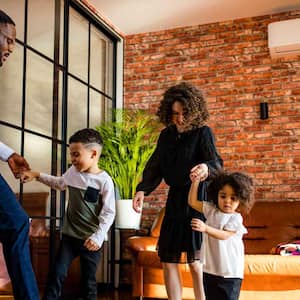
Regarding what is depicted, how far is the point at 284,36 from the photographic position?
4719 millimetres

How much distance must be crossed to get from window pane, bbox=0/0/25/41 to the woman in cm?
180

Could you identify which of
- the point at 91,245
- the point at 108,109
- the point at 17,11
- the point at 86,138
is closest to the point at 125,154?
the point at 108,109

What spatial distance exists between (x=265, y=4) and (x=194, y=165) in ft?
9.15

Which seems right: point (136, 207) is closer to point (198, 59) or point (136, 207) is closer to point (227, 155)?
point (227, 155)

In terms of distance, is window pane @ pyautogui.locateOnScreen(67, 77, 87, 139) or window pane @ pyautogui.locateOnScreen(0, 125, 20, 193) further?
window pane @ pyautogui.locateOnScreen(67, 77, 87, 139)

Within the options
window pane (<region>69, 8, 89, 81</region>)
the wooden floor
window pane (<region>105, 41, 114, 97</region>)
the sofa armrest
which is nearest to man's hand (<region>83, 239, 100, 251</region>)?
the sofa armrest

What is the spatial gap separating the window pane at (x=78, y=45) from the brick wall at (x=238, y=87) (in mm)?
699

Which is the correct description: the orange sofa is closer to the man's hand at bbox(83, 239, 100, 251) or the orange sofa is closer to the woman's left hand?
the man's hand at bbox(83, 239, 100, 251)

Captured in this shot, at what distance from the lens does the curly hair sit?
2.53 meters

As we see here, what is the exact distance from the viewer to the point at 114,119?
530cm

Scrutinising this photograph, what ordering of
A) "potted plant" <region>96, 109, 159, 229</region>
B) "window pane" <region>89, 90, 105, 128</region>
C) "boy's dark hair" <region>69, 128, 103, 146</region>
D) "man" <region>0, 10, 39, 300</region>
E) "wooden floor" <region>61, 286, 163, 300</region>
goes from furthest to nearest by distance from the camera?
"window pane" <region>89, 90, 105, 128</region>, "potted plant" <region>96, 109, 159, 229</region>, "wooden floor" <region>61, 286, 163, 300</region>, "boy's dark hair" <region>69, 128, 103, 146</region>, "man" <region>0, 10, 39, 300</region>

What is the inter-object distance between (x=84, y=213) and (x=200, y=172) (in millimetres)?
802

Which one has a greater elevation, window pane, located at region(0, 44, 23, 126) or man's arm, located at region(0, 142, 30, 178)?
window pane, located at region(0, 44, 23, 126)

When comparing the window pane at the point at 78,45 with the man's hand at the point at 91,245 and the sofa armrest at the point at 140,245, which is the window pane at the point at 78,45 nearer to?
the sofa armrest at the point at 140,245
